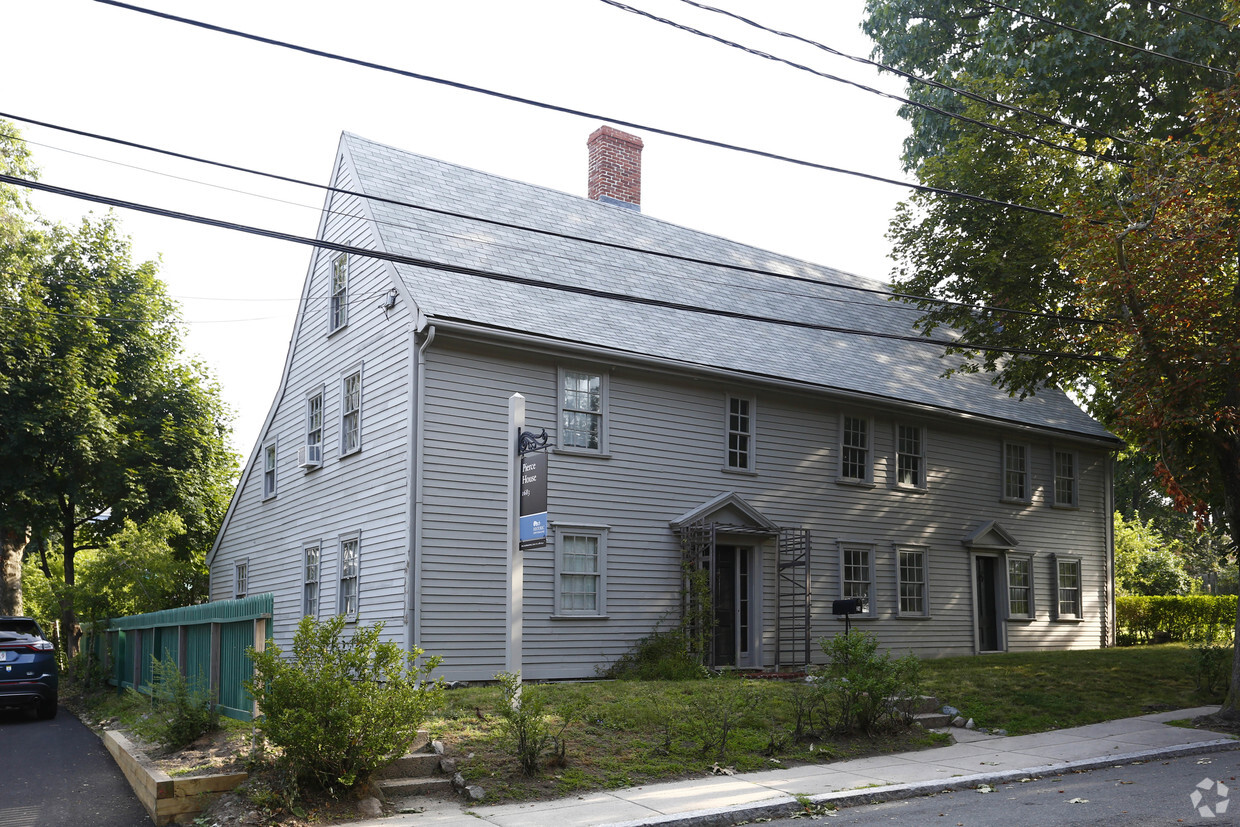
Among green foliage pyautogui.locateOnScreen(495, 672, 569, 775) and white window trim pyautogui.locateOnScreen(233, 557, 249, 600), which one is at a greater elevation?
white window trim pyautogui.locateOnScreen(233, 557, 249, 600)

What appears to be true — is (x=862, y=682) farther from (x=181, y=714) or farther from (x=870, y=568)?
(x=870, y=568)

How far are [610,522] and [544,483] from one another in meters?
6.93

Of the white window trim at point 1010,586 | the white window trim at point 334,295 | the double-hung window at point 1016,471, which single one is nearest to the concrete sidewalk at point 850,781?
the white window trim at point 1010,586

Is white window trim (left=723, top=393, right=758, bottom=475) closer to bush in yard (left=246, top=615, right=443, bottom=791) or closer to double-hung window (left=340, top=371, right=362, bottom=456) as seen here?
double-hung window (left=340, top=371, right=362, bottom=456)

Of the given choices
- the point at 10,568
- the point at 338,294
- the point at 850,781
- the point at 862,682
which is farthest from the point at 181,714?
the point at 10,568

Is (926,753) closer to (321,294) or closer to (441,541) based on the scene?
(441,541)

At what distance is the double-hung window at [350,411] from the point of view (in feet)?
58.4

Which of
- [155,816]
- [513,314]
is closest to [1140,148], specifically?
[513,314]

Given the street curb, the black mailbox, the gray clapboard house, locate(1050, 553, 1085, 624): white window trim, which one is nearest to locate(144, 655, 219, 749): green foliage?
the gray clapboard house

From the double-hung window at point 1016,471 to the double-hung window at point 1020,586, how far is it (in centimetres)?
149

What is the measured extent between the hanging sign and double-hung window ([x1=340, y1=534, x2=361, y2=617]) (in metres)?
7.47

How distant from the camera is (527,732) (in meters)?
9.01

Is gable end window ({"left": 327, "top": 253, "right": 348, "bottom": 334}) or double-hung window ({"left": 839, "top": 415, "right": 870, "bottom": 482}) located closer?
gable end window ({"left": 327, "top": 253, "right": 348, "bottom": 334})

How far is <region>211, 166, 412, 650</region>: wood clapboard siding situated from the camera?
15875 millimetres
